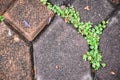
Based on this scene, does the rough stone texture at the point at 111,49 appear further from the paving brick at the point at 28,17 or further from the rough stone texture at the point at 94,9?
the paving brick at the point at 28,17

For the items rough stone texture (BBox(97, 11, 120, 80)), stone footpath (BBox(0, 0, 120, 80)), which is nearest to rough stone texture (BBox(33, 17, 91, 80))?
stone footpath (BBox(0, 0, 120, 80))

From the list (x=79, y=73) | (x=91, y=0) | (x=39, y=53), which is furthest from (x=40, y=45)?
(x=91, y=0)

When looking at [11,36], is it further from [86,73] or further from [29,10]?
[86,73]

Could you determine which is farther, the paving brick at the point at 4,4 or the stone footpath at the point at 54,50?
the paving brick at the point at 4,4

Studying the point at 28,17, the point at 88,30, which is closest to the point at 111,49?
the point at 88,30

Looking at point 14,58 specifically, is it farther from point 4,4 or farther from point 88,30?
point 88,30

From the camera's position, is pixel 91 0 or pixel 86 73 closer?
pixel 86 73

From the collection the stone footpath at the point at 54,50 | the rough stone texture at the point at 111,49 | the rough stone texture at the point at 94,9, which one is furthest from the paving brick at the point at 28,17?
the rough stone texture at the point at 111,49
